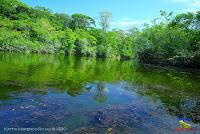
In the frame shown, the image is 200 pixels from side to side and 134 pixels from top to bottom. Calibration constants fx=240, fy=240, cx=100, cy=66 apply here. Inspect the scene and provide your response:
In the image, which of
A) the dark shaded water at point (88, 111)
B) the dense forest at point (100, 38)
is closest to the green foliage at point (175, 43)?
the dense forest at point (100, 38)

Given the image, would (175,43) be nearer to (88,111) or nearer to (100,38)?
(88,111)

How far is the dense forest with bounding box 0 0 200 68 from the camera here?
4778 cm

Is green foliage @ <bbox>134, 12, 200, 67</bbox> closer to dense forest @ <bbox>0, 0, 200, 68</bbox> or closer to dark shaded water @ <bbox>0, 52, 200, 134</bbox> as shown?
dense forest @ <bbox>0, 0, 200, 68</bbox>

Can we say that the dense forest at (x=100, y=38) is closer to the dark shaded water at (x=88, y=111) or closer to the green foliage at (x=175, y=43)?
the green foliage at (x=175, y=43)

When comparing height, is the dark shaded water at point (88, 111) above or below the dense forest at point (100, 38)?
below

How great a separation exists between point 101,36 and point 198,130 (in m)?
94.9

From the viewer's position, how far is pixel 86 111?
10.9 m

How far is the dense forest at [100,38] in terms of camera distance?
47.8 m

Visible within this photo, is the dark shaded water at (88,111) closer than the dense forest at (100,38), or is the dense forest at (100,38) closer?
the dark shaded water at (88,111)

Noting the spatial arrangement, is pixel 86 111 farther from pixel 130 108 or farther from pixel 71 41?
pixel 71 41

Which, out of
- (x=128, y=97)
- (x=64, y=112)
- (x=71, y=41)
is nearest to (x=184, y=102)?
(x=128, y=97)

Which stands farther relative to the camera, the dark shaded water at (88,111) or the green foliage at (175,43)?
the green foliage at (175,43)

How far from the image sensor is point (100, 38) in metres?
104

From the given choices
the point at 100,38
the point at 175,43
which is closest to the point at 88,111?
the point at 175,43
